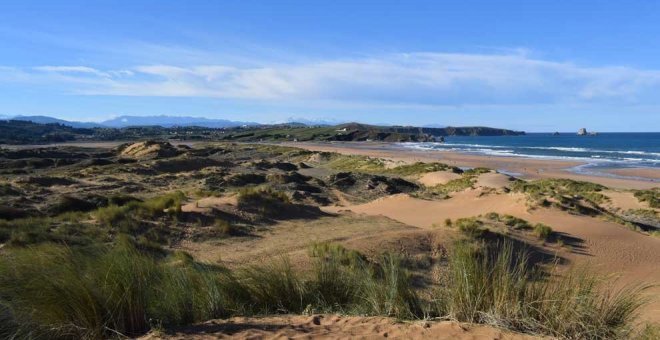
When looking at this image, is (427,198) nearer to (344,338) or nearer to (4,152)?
(344,338)

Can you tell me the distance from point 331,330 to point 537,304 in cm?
242

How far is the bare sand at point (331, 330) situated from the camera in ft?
18.3

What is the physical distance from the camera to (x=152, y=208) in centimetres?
1817

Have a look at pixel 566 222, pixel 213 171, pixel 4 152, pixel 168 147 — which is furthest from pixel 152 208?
pixel 4 152

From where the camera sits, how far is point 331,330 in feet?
19.2

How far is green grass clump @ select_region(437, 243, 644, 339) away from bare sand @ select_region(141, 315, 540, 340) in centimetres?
32

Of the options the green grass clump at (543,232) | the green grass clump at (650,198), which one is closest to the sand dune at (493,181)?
the green grass clump at (650,198)

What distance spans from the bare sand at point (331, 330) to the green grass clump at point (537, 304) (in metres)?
0.32

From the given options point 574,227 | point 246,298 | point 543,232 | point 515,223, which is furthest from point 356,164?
point 246,298

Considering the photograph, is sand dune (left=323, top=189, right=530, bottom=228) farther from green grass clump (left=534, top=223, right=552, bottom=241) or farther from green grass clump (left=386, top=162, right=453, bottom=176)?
green grass clump (left=386, top=162, right=453, bottom=176)

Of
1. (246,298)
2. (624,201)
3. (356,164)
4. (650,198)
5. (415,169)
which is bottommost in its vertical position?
(356,164)

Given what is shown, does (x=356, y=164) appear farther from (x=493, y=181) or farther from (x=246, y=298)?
(x=246, y=298)

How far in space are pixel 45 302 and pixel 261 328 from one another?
223 cm

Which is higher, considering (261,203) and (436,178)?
(261,203)
